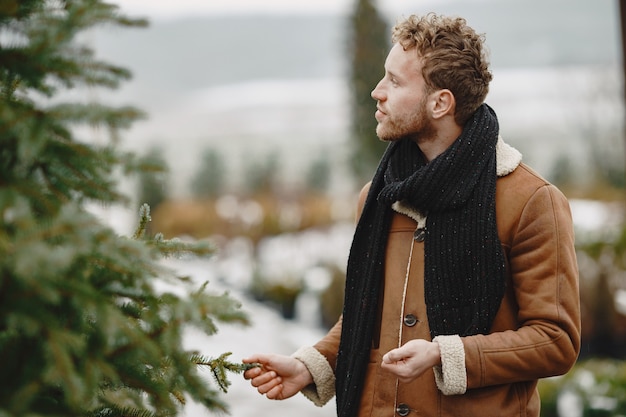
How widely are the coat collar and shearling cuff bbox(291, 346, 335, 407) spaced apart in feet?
1.28

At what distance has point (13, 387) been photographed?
107cm

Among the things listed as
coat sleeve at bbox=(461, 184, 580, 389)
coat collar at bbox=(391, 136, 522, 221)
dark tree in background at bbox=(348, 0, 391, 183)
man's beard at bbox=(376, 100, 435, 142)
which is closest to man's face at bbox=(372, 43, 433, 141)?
man's beard at bbox=(376, 100, 435, 142)

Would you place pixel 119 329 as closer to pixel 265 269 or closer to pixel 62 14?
pixel 62 14

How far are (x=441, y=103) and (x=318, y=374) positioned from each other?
676mm

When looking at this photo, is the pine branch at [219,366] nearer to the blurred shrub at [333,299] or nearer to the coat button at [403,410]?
the coat button at [403,410]

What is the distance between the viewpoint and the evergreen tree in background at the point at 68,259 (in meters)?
1.02

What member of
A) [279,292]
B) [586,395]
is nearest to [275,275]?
[279,292]

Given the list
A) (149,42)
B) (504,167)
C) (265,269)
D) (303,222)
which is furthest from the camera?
(149,42)

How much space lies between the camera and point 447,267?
1.63m

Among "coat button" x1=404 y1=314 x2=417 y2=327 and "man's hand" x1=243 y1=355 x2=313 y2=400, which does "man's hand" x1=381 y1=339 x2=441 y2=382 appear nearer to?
"coat button" x1=404 y1=314 x2=417 y2=327

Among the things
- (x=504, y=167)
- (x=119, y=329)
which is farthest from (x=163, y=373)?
(x=504, y=167)

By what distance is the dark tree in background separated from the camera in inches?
456

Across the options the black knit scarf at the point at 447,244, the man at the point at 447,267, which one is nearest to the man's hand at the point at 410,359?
the man at the point at 447,267

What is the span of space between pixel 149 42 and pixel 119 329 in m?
35.2
